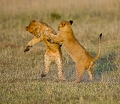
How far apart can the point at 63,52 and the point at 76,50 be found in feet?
11.4

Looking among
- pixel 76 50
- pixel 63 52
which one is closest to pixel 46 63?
pixel 76 50

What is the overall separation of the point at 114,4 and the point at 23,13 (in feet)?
12.1

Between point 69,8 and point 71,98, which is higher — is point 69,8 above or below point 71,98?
above

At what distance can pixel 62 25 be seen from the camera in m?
8.69

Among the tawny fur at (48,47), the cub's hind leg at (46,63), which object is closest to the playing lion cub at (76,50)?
the tawny fur at (48,47)

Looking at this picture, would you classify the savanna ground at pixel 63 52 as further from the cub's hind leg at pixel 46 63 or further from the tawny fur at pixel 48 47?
the tawny fur at pixel 48 47

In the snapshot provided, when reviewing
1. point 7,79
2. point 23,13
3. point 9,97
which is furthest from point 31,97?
point 23,13

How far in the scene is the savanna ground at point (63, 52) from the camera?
7297mm

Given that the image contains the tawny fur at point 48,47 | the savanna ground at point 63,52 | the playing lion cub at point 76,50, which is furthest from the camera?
the tawny fur at point 48,47

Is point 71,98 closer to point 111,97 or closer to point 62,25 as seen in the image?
point 111,97

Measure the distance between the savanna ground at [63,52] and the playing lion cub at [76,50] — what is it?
0.25m

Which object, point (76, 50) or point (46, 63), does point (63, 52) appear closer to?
point (46, 63)

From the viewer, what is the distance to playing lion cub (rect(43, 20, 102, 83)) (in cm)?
832

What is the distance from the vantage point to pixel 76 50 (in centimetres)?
846
